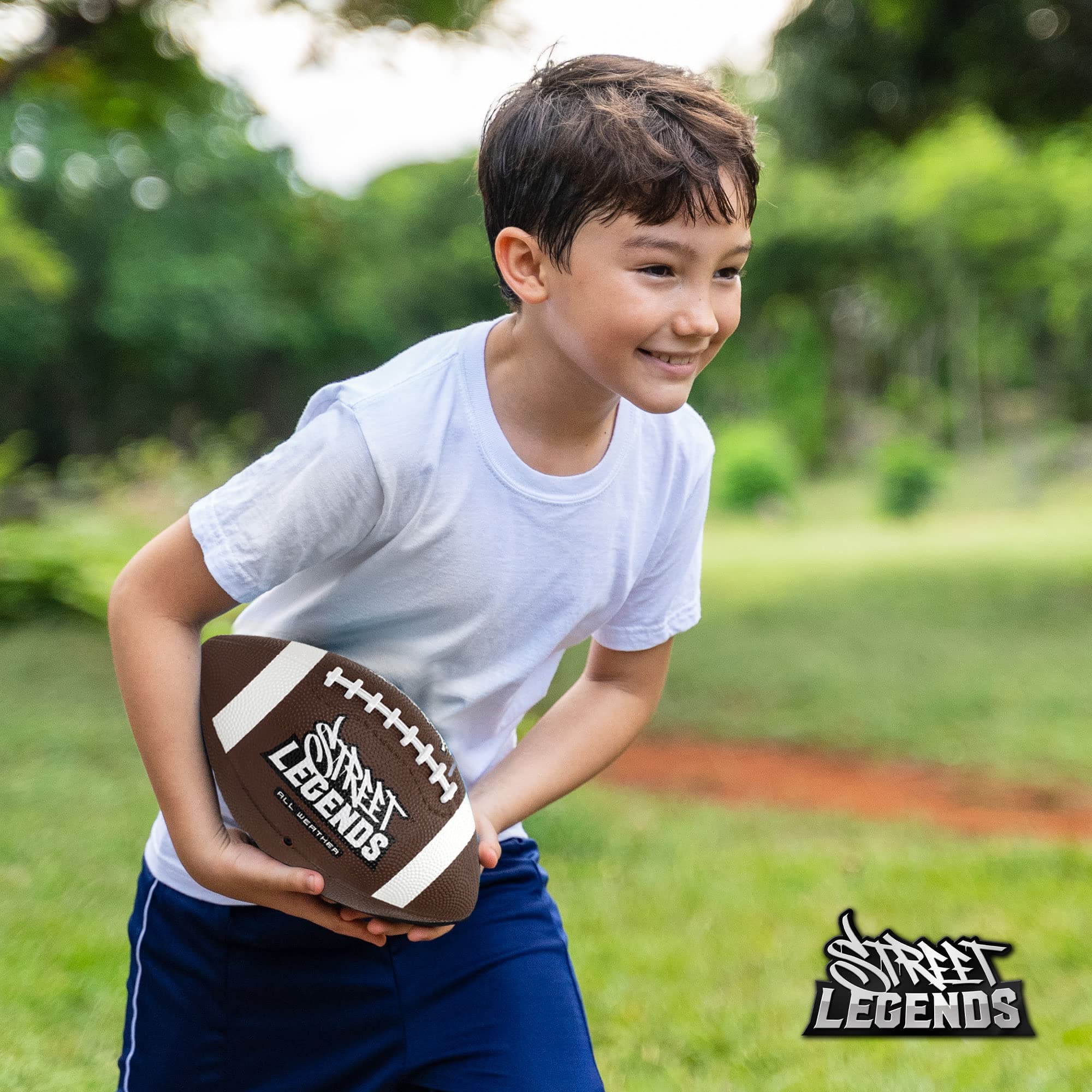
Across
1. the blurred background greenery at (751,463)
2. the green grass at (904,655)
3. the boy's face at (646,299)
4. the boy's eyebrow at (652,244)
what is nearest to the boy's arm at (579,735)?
A: the boy's face at (646,299)

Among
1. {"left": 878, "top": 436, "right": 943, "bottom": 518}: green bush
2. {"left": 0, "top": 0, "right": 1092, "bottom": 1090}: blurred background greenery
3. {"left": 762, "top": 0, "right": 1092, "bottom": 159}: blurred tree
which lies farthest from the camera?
{"left": 878, "top": 436, "right": 943, "bottom": 518}: green bush

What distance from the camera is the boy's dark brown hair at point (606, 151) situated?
4.26 feet

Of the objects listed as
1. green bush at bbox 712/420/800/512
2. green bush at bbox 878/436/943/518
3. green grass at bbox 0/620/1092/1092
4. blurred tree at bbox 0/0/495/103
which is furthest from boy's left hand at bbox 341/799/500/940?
green bush at bbox 712/420/800/512

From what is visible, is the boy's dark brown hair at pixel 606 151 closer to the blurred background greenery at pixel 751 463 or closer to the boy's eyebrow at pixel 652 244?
the boy's eyebrow at pixel 652 244

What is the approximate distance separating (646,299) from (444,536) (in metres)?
0.36

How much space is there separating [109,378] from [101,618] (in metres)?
16.4

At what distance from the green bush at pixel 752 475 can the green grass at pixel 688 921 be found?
15306mm

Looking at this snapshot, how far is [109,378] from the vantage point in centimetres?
2341

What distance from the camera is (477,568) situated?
57.2 inches

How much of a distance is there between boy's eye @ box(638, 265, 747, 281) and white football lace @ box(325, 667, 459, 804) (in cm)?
58

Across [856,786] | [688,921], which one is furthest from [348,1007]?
[856,786]

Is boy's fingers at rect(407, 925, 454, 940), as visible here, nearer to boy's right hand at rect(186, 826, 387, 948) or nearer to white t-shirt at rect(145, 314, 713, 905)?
boy's right hand at rect(186, 826, 387, 948)

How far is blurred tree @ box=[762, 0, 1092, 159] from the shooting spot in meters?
8.54

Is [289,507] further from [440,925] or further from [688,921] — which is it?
[688,921]
